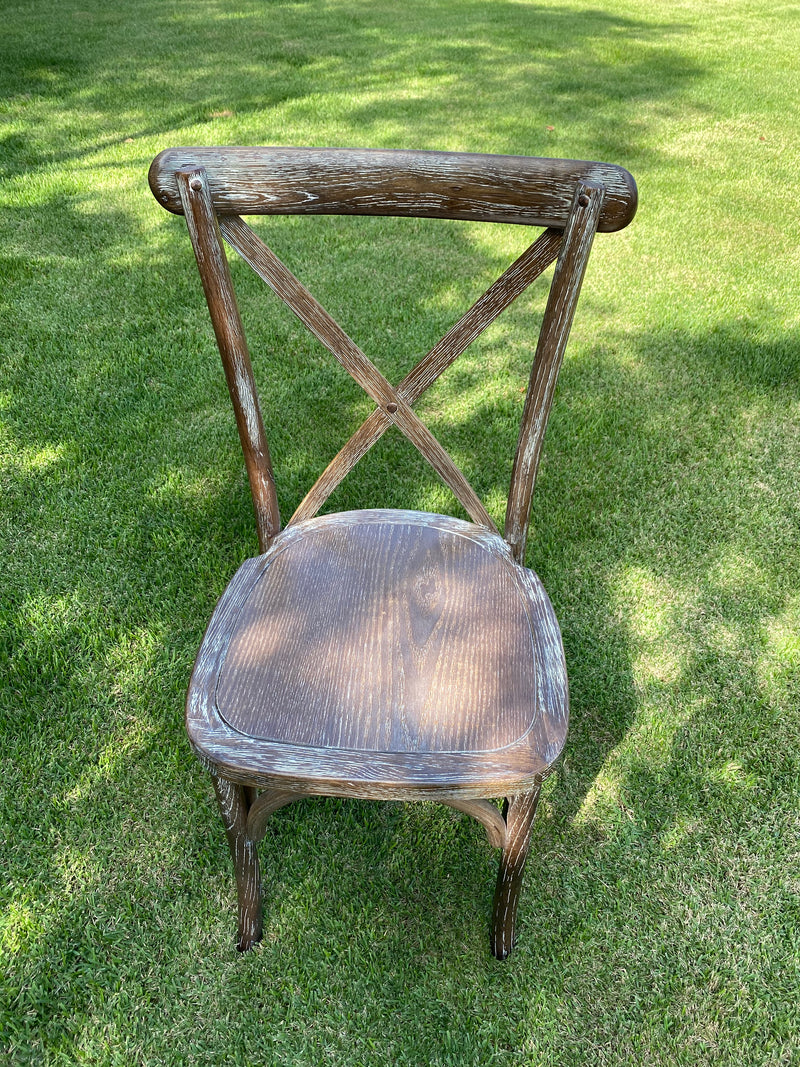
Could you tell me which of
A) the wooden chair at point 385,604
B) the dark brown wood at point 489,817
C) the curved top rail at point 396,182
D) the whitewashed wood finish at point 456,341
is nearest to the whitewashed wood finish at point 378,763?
the wooden chair at point 385,604

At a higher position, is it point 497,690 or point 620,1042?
point 497,690

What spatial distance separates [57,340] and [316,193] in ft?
7.72

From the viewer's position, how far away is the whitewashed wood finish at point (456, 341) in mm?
1392

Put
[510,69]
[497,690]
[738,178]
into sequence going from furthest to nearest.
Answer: [510,69], [738,178], [497,690]

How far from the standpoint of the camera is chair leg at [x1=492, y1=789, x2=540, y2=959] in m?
1.27

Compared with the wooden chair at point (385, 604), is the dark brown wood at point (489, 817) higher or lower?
lower

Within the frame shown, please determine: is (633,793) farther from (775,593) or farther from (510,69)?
(510,69)

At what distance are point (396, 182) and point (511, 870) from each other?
120 cm

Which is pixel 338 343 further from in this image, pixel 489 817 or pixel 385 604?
pixel 489 817

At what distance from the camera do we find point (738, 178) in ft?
16.7

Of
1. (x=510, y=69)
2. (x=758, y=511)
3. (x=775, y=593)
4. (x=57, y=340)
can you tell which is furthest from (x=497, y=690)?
(x=510, y=69)

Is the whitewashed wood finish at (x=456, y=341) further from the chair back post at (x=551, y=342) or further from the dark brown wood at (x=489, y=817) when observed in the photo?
Answer: the dark brown wood at (x=489, y=817)

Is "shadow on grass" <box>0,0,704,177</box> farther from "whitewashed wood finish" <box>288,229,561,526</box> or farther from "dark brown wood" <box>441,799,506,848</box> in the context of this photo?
"dark brown wood" <box>441,799,506,848</box>

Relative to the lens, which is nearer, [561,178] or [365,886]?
[561,178]
